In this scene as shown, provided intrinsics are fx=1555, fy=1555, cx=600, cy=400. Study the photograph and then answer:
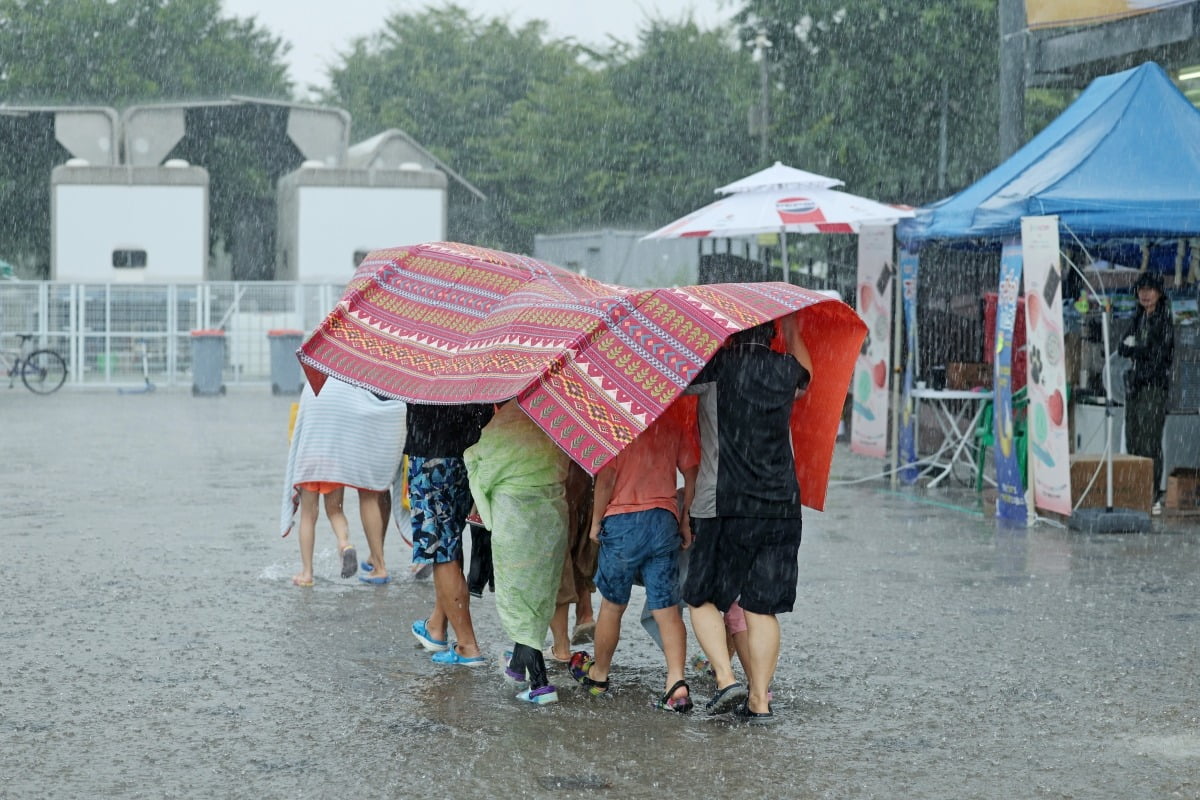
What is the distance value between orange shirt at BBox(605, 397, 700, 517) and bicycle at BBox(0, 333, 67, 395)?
23.1 metres

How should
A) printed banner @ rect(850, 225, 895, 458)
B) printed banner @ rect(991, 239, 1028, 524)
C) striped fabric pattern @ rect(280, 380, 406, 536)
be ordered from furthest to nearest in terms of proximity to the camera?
printed banner @ rect(850, 225, 895, 458) < printed banner @ rect(991, 239, 1028, 524) < striped fabric pattern @ rect(280, 380, 406, 536)

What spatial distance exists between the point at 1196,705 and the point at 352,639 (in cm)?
369

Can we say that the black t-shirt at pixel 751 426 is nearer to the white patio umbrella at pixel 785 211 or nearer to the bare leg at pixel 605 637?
the bare leg at pixel 605 637

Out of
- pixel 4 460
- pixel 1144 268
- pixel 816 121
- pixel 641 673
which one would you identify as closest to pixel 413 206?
pixel 816 121

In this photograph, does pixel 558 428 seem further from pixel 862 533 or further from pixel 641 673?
pixel 862 533

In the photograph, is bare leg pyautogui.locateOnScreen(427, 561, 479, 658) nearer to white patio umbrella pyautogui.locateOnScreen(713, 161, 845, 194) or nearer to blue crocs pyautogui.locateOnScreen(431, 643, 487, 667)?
blue crocs pyautogui.locateOnScreen(431, 643, 487, 667)

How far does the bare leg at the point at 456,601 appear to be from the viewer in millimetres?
6676

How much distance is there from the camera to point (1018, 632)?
24.5 ft

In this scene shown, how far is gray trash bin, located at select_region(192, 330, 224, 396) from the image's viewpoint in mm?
27484

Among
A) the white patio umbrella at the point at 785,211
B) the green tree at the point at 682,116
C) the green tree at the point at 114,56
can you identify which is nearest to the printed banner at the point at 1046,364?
the white patio umbrella at the point at 785,211

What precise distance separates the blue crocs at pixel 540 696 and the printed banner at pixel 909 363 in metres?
7.85

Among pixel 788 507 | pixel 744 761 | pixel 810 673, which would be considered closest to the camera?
pixel 744 761

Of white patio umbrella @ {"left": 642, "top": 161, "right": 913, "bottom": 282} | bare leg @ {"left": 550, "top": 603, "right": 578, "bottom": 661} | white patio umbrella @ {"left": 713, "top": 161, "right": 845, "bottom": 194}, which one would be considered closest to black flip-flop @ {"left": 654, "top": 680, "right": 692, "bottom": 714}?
bare leg @ {"left": 550, "top": 603, "right": 578, "bottom": 661}

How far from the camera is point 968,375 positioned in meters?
13.5
